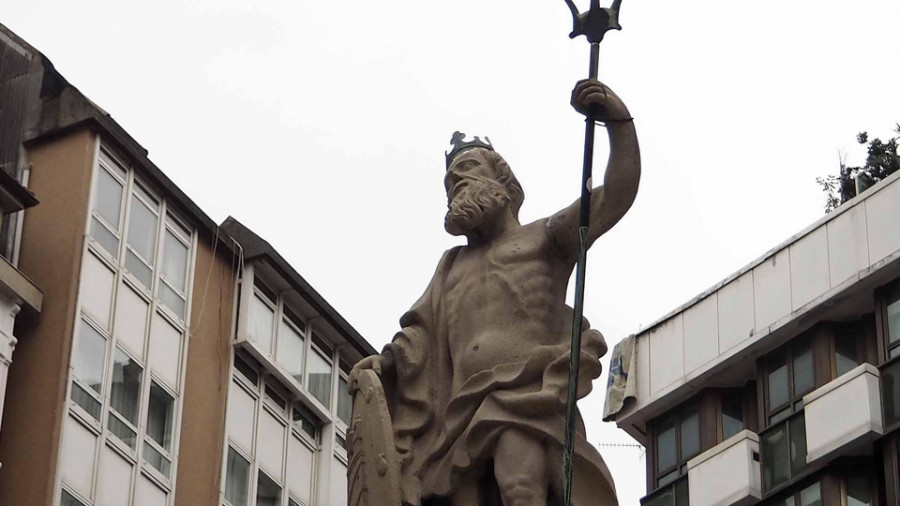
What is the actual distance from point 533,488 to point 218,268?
28335 millimetres

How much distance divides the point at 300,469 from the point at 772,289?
9031 mm

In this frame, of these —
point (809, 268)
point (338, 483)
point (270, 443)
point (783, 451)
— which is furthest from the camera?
point (338, 483)

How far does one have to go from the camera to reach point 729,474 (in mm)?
40906

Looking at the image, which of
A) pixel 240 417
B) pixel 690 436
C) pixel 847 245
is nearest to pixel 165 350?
pixel 240 417

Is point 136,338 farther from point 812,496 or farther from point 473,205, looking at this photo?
point 473,205

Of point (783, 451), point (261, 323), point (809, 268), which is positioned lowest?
point (783, 451)

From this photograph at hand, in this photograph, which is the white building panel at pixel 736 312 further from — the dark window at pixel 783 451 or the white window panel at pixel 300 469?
the white window panel at pixel 300 469

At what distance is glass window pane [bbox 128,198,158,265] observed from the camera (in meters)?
37.1

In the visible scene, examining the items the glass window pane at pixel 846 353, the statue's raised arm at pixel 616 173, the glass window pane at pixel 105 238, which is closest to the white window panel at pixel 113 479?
the glass window pane at pixel 105 238

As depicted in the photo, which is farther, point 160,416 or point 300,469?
point 300,469

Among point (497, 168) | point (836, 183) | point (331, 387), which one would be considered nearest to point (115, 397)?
point (331, 387)

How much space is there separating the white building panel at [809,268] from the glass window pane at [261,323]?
928cm

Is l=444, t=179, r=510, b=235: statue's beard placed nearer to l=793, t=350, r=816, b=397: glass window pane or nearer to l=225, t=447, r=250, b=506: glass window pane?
l=225, t=447, r=250, b=506: glass window pane

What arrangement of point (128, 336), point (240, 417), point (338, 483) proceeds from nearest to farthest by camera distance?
point (128, 336)
point (240, 417)
point (338, 483)
